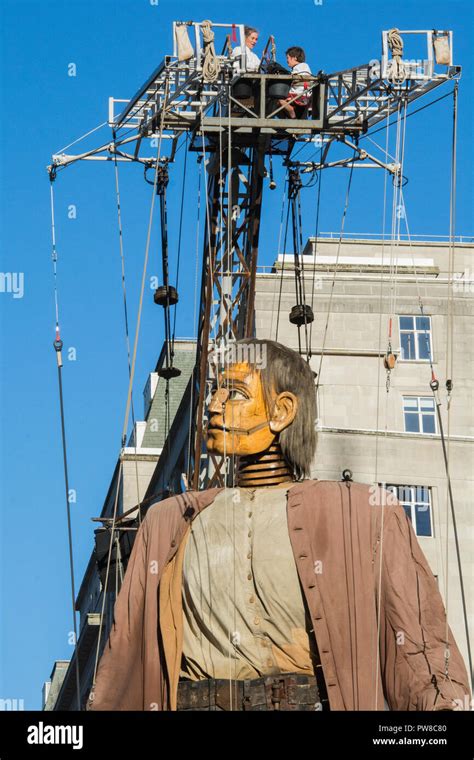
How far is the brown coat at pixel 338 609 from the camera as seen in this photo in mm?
14523

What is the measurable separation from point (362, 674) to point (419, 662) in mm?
381

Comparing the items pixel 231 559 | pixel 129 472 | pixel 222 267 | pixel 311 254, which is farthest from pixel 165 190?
pixel 129 472

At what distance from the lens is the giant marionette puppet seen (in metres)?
14.6

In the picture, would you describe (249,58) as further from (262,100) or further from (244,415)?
(244,415)

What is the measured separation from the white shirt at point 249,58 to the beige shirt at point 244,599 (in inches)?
615

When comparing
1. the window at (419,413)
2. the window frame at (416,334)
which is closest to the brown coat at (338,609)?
the window at (419,413)

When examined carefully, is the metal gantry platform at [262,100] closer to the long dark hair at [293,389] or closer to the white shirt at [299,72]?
the white shirt at [299,72]

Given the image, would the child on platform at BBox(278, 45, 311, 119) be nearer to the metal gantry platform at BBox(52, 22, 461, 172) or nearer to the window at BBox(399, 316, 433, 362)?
the metal gantry platform at BBox(52, 22, 461, 172)

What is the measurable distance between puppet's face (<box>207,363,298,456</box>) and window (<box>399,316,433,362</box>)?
43407 mm

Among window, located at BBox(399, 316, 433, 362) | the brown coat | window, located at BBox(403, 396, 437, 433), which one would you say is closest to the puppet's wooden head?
the brown coat

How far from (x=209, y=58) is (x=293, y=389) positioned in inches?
590

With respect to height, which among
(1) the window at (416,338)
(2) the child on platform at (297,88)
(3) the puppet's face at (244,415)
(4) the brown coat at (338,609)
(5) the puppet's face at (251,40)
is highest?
(1) the window at (416,338)

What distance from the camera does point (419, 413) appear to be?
5881 centimetres

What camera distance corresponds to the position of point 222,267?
34.3m
